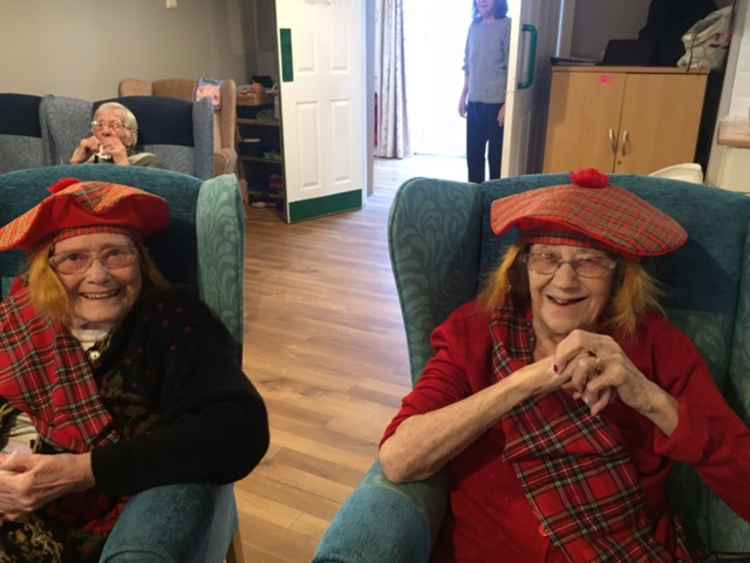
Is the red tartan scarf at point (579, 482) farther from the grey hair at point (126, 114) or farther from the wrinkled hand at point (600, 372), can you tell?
the grey hair at point (126, 114)

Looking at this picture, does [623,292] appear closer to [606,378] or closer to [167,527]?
Answer: [606,378]

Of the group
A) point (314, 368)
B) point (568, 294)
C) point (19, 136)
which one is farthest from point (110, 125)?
point (568, 294)

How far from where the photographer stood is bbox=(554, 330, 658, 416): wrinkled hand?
0.96 meters

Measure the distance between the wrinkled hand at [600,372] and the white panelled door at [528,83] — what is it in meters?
2.27

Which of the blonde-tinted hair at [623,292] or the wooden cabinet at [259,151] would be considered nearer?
the blonde-tinted hair at [623,292]

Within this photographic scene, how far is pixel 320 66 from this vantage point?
4352 mm

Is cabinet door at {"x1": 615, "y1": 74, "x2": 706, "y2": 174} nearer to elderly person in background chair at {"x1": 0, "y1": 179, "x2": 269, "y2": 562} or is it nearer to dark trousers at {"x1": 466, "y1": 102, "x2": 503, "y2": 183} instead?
dark trousers at {"x1": 466, "y1": 102, "x2": 503, "y2": 183}

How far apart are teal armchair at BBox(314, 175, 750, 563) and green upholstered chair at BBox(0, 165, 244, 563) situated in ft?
0.71

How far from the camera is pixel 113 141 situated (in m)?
2.58

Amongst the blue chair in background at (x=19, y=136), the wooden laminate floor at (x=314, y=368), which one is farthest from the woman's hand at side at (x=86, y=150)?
the wooden laminate floor at (x=314, y=368)

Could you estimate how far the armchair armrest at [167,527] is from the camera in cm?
88

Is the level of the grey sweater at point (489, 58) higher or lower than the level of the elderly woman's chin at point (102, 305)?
higher

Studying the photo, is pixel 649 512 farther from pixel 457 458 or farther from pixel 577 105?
pixel 577 105

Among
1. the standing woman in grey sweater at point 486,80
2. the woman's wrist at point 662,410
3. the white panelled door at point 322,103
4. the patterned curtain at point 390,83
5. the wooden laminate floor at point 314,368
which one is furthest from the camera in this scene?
the patterned curtain at point 390,83
